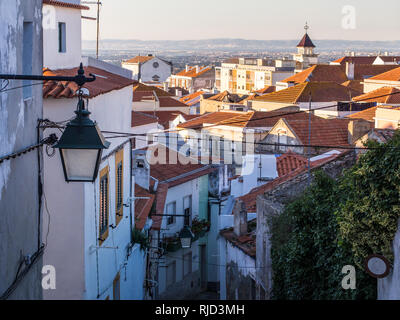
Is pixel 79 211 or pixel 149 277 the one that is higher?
pixel 79 211

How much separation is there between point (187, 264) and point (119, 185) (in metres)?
10.8

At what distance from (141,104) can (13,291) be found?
52.4 m

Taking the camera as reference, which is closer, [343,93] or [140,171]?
[140,171]

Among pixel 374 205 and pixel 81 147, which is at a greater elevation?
pixel 81 147

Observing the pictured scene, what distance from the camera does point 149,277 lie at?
1988cm

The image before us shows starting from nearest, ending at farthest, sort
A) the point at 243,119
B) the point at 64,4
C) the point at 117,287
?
1. the point at 64,4
2. the point at 117,287
3. the point at 243,119

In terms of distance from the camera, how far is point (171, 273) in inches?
942

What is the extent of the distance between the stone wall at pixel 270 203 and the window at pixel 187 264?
853 cm

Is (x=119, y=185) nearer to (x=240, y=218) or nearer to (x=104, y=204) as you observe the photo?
(x=104, y=204)

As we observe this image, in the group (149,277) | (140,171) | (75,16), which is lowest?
(149,277)

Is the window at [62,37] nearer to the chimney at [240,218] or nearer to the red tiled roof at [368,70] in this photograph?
the chimney at [240,218]

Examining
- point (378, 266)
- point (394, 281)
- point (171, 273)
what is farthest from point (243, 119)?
point (394, 281)
